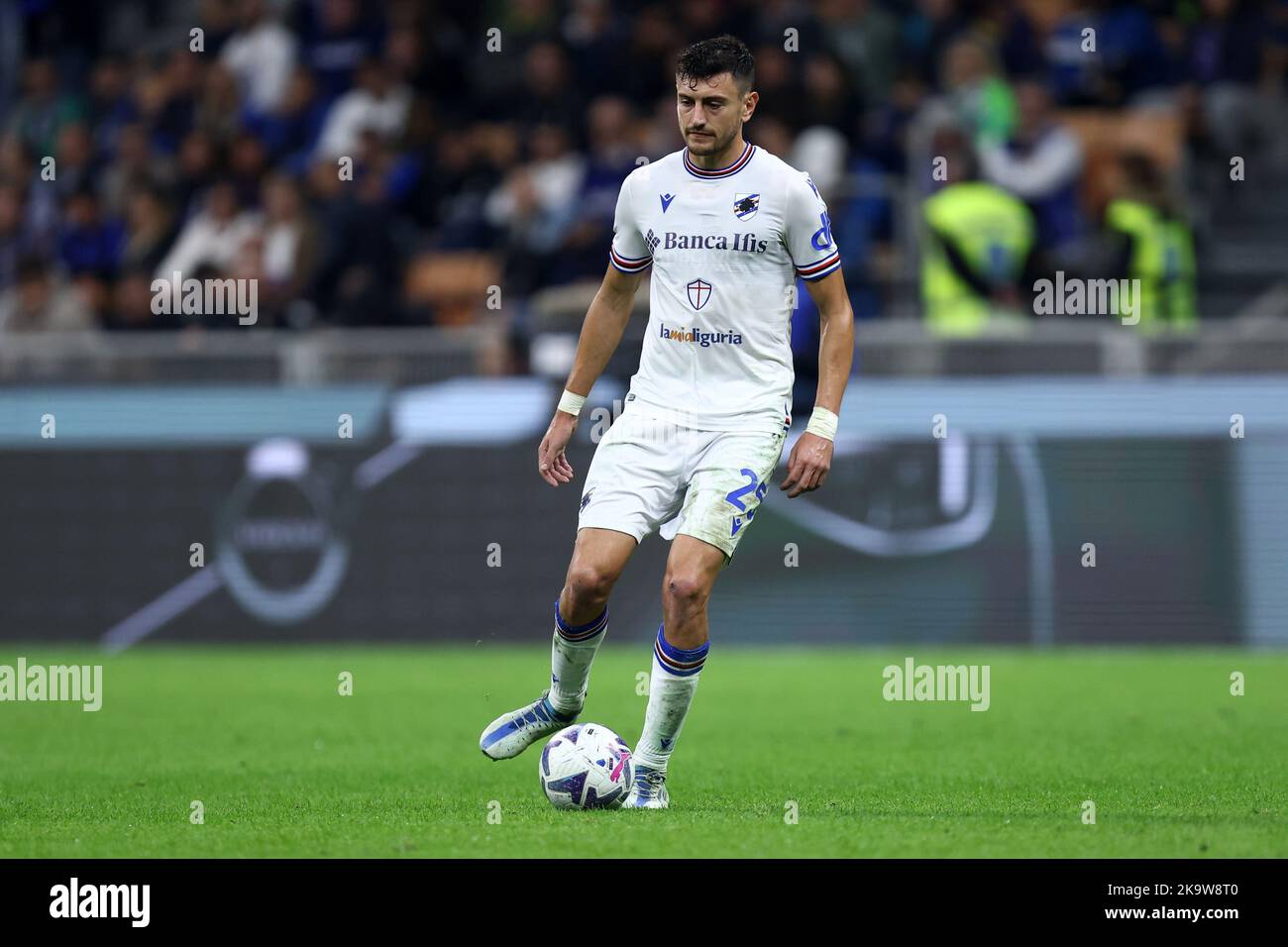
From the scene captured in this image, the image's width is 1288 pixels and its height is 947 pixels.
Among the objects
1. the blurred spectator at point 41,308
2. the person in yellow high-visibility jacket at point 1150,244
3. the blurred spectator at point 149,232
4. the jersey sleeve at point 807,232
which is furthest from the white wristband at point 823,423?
the blurred spectator at point 149,232

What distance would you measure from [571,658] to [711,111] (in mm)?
2092

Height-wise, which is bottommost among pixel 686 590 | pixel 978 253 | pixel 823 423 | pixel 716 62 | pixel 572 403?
pixel 686 590

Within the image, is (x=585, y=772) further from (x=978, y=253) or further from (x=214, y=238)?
(x=214, y=238)

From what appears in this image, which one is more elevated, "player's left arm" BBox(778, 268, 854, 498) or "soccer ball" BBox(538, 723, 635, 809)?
"player's left arm" BBox(778, 268, 854, 498)

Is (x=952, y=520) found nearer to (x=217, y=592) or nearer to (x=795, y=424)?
(x=795, y=424)

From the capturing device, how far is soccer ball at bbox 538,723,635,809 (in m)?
7.19

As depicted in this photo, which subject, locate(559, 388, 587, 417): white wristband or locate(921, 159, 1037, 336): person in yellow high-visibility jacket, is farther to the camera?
locate(921, 159, 1037, 336): person in yellow high-visibility jacket

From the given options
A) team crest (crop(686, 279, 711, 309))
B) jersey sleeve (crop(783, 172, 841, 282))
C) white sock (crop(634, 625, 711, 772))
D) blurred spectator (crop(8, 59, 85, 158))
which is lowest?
white sock (crop(634, 625, 711, 772))

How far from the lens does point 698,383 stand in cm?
752

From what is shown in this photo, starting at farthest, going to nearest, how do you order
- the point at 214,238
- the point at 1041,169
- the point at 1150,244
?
the point at 214,238, the point at 1041,169, the point at 1150,244

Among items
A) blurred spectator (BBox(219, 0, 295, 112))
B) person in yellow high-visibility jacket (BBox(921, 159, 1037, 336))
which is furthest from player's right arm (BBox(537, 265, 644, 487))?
blurred spectator (BBox(219, 0, 295, 112))

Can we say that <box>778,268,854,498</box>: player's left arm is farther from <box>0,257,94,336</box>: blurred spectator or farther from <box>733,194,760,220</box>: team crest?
<box>0,257,94,336</box>: blurred spectator

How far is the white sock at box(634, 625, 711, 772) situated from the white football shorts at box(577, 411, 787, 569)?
1.25 feet
